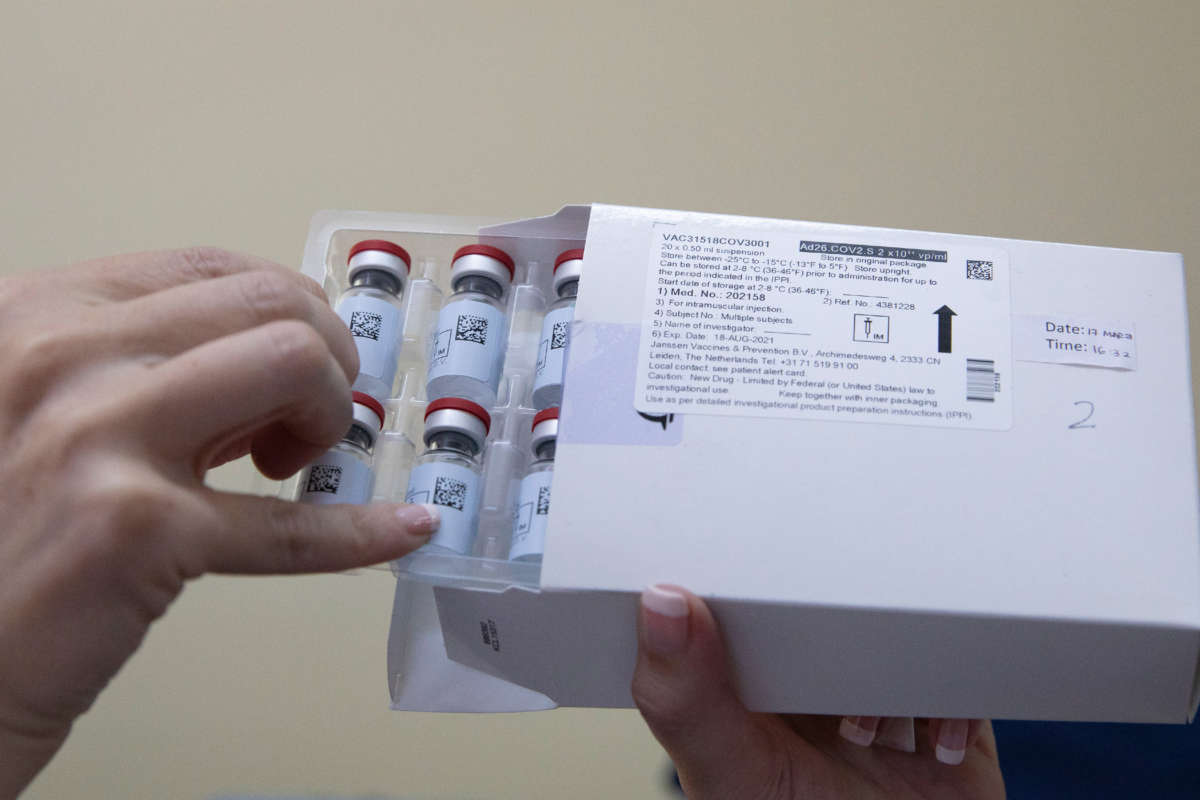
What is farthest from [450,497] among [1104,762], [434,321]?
[1104,762]

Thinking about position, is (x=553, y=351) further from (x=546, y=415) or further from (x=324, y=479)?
(x=324, y=479)

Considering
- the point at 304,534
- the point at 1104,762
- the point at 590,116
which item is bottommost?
the point at 1104,762

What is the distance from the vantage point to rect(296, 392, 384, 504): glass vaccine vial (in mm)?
642

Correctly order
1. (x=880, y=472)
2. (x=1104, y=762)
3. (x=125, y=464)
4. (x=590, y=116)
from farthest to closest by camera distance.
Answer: (x=590, y=116), (x=1104, y=762), (x=880, y=472), (x=125, y=464)

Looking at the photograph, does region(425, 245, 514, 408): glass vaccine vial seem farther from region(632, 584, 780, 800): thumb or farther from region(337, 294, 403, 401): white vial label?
region(632, 584, 780, 800): thumb

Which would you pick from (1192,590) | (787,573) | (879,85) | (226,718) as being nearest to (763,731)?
(787,573)

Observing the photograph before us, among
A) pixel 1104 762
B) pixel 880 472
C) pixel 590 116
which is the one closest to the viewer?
pixel 880 472

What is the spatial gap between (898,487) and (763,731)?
24cm

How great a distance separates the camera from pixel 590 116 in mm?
1236

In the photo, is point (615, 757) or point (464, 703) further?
point (615, 757)

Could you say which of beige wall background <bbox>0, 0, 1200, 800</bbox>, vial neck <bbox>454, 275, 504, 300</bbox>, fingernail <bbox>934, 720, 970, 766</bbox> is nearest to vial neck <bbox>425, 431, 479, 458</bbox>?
vial neck <bbox>454, 275, 504, 300</bbox>

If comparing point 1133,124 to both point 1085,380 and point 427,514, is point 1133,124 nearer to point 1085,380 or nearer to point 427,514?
point 1085,380

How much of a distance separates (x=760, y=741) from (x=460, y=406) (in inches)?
13.3

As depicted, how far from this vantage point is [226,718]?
107cm
